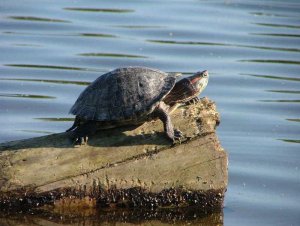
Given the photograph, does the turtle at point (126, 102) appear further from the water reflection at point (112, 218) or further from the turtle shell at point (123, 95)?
the water reflection at point (112, 218)

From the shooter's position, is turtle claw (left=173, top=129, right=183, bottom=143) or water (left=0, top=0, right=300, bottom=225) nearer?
turtle claw (left=173, top=129, right=183, bottom=143)

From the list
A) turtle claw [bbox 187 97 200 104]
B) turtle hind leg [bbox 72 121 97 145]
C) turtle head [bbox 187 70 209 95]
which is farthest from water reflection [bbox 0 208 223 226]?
turtle head [bbox 187 70 209 95]

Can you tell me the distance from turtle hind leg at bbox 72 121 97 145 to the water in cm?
84

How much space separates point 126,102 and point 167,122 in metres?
0.36

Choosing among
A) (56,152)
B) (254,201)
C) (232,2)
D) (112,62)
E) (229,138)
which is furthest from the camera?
(232,2)

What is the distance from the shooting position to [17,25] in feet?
48.7

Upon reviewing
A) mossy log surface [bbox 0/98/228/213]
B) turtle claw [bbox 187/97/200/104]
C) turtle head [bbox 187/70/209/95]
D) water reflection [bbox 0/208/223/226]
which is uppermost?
turtle head [bbox 187/70/209/95]

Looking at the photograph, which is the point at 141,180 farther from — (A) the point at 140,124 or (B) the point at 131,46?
(B) the point at 131,46

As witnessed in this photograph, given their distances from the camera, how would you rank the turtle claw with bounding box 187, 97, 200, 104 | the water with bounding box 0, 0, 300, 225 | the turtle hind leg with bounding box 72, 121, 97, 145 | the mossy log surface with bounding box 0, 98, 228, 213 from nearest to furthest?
the mossy log surface with bounding box 0, 98, 228, 213 → the turtle hind leg with bounding box 72, 121, 97, 145 → the turtle claw with bounding box 187, 97, 200, 104 → the water with bounding box 0, 0, 300, 225

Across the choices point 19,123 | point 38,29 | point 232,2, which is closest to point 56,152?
point 19,123

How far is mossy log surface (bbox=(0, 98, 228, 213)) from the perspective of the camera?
7441 mm

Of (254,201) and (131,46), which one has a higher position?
(131,46)

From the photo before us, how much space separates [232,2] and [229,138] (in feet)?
22.2

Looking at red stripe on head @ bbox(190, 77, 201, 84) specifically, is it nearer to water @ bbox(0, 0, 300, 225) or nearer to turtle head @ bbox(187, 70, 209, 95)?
turtle head @ bbox(187, 70, 209, 95)
